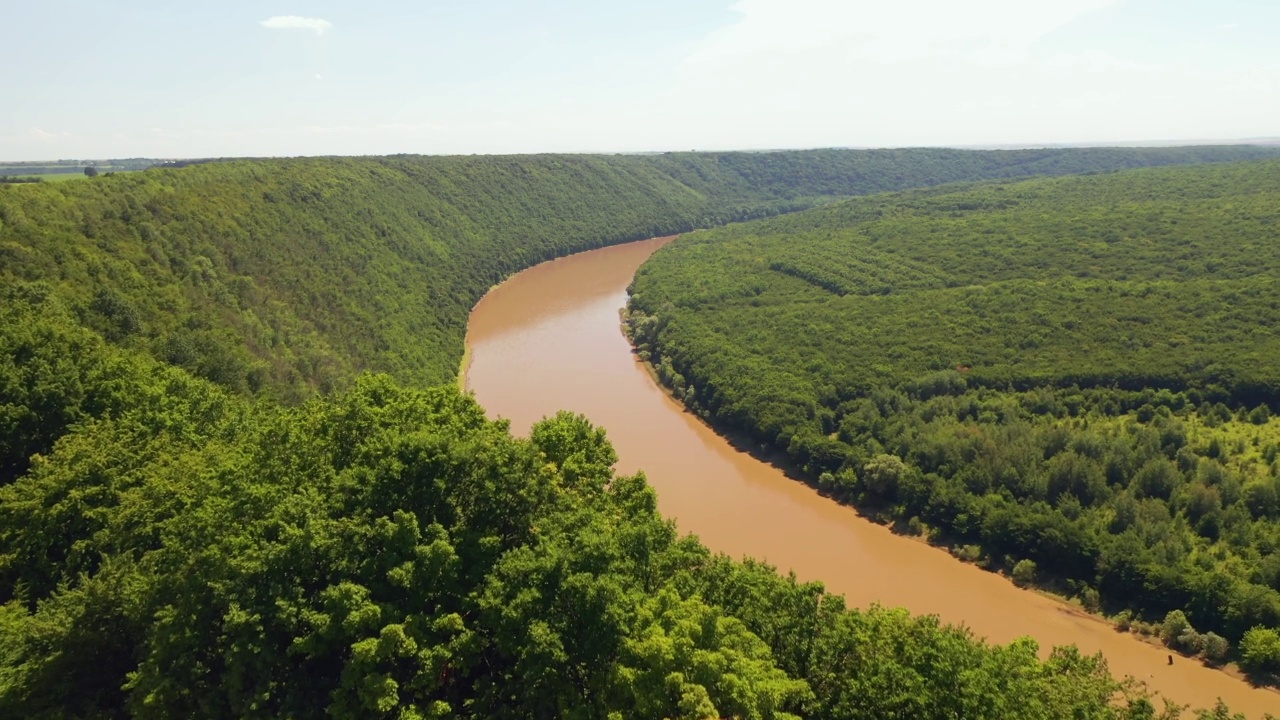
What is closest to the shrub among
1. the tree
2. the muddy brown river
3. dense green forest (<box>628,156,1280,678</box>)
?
dense green forest (<box>628,156,1280,678</box>)

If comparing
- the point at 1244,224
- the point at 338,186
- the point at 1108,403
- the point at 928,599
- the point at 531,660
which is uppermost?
the point at 338,186

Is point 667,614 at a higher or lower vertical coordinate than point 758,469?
higher

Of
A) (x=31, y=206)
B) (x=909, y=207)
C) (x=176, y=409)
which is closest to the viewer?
(x=176, y=409)

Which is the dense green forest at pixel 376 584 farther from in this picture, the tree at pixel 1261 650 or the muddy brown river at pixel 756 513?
the tree at pixel 1261 650

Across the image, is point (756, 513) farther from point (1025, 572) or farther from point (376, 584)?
point (376, 584)

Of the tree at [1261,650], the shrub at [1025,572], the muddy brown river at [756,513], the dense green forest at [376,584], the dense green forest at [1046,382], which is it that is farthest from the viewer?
the shrub at [1025,572]

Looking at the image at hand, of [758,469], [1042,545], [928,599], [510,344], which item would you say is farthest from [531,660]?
[510,344]

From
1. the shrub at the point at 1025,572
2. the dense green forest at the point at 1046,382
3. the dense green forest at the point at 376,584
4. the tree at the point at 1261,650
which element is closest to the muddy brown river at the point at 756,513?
the shrub at the point at 1025,572

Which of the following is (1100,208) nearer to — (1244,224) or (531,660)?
(1244,224)
